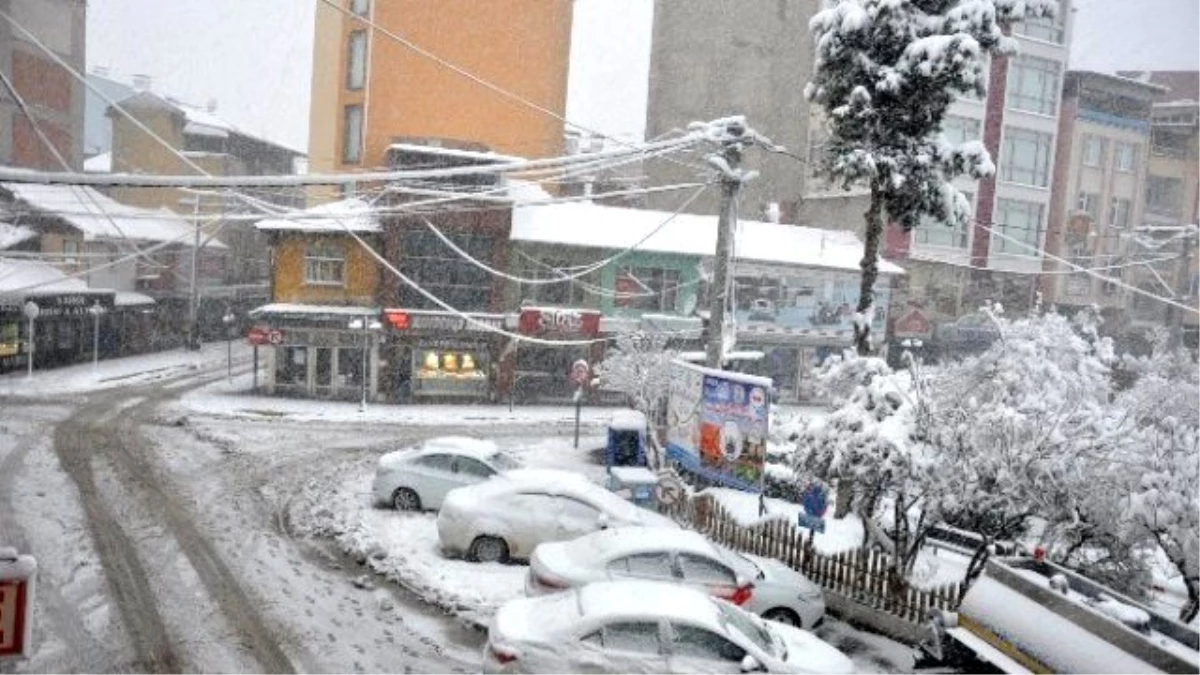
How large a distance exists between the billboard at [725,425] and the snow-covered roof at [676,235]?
18384 millimetres

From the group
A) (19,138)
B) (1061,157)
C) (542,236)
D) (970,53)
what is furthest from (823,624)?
(1061,157)

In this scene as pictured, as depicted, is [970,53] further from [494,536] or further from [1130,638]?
[494,536]

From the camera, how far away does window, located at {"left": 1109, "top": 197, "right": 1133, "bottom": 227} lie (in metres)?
51.3

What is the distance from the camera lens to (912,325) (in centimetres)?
4291

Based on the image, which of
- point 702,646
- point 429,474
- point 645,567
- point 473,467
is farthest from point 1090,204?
point 702,646

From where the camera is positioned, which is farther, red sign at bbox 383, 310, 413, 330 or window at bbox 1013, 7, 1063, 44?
window at bbox 1013, 7, 1063, 44

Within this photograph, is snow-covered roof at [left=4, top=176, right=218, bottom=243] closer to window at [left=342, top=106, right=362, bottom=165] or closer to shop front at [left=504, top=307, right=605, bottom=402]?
window at [left=342, top=106, right=362, bottom=165]

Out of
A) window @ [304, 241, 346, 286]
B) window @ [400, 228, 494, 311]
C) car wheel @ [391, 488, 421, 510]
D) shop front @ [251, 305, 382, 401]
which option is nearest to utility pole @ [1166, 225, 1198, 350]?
car wheel @ [391, 488, 421, 510]

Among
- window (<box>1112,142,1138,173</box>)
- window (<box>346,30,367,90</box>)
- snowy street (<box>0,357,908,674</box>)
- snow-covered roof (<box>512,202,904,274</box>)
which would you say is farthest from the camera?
window (<box>1112,142,1138,173</box>)

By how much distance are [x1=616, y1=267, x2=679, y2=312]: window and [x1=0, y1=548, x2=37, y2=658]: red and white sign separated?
32966 millimetres

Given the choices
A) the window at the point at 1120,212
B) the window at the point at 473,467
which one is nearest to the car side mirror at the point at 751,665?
the window at the point at 473,467

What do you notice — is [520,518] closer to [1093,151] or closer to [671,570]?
[671,570]

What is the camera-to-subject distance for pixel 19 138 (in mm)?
27359

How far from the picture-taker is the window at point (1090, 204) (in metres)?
50.2
